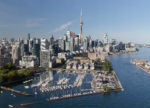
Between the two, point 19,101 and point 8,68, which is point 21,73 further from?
point 19,101

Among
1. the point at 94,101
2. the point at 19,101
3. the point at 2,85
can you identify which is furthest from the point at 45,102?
the point at 2,85

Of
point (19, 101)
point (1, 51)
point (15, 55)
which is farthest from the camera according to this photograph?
point (1, 51)

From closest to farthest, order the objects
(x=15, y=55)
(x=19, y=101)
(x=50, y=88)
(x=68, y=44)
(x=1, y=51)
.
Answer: (x=19, y=101) → (x=50, y=88) → (x=15, y=55) → (x=1, y=51) → (x=68, y=44)

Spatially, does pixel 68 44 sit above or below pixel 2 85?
above

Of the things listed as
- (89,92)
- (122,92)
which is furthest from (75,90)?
(122,92)

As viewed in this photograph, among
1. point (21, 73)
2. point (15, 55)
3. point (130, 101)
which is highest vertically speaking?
point (15, 55)

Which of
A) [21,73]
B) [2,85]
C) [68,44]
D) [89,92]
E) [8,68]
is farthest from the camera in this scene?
[68,44]

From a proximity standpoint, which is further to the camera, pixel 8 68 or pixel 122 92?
pixel 8 68

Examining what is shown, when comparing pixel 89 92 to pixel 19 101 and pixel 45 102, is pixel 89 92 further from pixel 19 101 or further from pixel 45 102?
pixel 19 101

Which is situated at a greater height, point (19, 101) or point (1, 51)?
point (1, 51)
